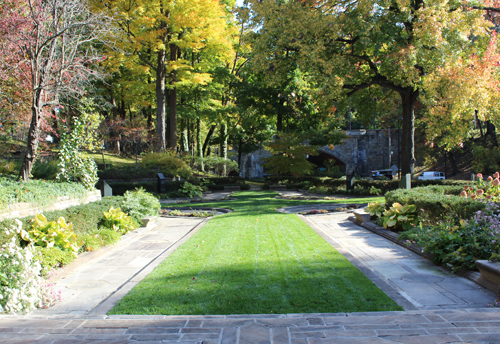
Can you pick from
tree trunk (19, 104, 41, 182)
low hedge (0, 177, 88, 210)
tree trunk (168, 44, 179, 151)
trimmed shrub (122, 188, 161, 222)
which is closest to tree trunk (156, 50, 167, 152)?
tree trunk (168, 44, 179, 151)

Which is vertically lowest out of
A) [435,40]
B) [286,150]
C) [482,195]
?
[482,195]

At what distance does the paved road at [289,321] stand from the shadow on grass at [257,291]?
0.64ft

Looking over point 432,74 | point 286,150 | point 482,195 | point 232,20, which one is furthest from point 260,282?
point 232,20

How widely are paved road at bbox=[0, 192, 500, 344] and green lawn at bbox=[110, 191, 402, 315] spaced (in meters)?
0.23

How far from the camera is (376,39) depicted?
15086mm

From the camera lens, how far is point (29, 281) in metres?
4.46

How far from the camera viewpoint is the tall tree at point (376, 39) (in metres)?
14.4

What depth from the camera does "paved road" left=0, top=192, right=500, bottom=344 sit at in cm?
341

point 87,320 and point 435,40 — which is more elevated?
point 435,40

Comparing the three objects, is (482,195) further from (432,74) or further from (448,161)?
(448,161)

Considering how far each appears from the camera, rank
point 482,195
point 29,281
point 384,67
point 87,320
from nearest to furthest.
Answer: point 87,320 → point 29,281 → point 482,195 → point 384,67

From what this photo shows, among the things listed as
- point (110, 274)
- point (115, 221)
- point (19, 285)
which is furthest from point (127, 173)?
point (19, 285)

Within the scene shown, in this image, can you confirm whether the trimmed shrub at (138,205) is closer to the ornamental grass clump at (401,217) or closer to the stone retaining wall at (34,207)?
the stone retaining wall at (34,207)

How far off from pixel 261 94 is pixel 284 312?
25194mm
